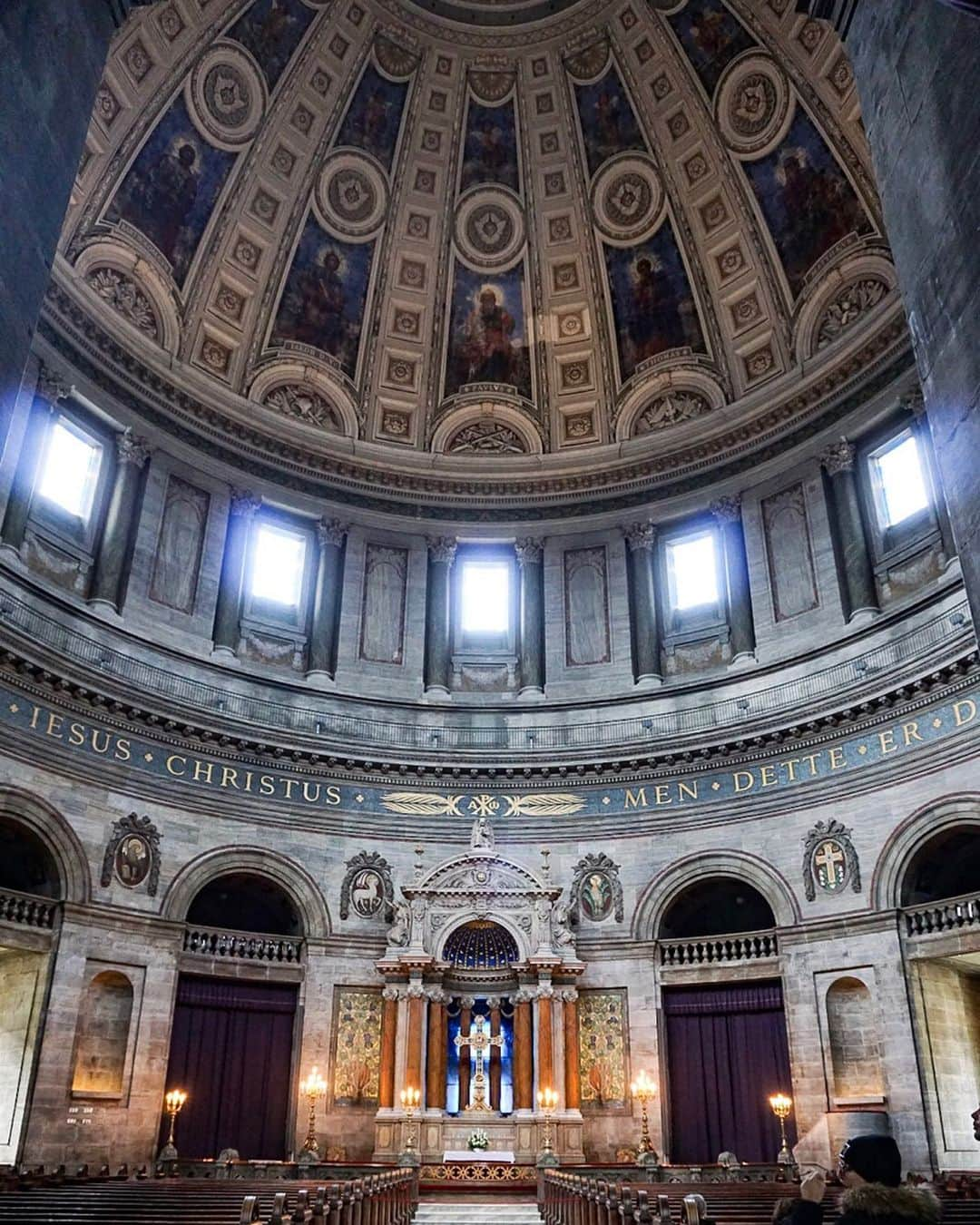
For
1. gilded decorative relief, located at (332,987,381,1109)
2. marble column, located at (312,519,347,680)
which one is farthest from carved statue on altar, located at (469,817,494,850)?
marble column, located at (312,519,347,680)

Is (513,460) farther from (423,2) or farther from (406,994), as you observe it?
(406,994)

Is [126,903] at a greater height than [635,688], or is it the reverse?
[635,688]

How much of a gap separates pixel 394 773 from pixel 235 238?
640 inches

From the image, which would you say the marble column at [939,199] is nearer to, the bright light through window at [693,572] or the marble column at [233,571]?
the bright light through window at [693,572]

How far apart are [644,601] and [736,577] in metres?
2.63

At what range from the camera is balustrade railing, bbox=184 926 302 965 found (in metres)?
25.5

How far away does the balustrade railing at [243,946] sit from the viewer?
83.5 feet

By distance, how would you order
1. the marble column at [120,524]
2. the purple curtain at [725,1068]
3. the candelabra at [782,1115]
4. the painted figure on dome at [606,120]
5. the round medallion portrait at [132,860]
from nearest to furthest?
1. the candelabra at [782,1115]
2. the round medallion portrait at [132,860]
3. the purple curtain at [725,1068]
4. the marble column at [120,524]
5. the painted figure on dome at [606,120]

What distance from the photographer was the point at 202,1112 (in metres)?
24.9

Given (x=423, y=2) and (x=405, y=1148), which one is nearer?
(x=405, y=1148)

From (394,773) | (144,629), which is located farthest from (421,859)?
(144,629)

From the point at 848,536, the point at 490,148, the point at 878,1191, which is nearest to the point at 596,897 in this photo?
the point at 848,536

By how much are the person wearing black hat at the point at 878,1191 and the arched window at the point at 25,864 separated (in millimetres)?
21041

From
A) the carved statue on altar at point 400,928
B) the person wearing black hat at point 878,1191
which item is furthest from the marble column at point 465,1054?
the person wearing black hat at point 878,1191
